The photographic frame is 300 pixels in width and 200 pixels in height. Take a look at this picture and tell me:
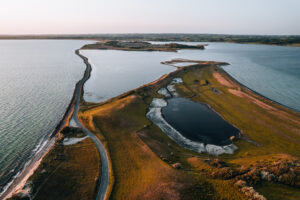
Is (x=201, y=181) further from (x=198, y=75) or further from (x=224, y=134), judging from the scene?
(x=198, y=75)

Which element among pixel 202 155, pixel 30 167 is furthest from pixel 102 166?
pixel 202 155

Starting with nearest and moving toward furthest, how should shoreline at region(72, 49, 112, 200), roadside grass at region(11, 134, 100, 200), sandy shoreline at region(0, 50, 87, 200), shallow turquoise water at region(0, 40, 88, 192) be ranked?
roadside grass at region(11, 134, 100, 200)
shoreline at region(72, 49, 112, 200)
sandy shoreline at region(0, 50, 87, 200)
shallow turquoise water at region(0, 40, 88, 192)

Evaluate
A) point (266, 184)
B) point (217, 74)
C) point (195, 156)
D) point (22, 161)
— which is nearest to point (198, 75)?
point (217, 74)

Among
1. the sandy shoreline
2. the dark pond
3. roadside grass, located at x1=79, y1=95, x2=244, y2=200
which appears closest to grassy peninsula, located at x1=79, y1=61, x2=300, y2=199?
roadside grass, located at x1=79, y1=95, x2=244, y2=200

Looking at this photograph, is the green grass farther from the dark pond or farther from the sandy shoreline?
the sandy shoreline

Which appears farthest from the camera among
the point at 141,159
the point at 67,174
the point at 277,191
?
the point at 141,159

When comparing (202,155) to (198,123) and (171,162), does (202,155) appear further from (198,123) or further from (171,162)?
(198,123)
